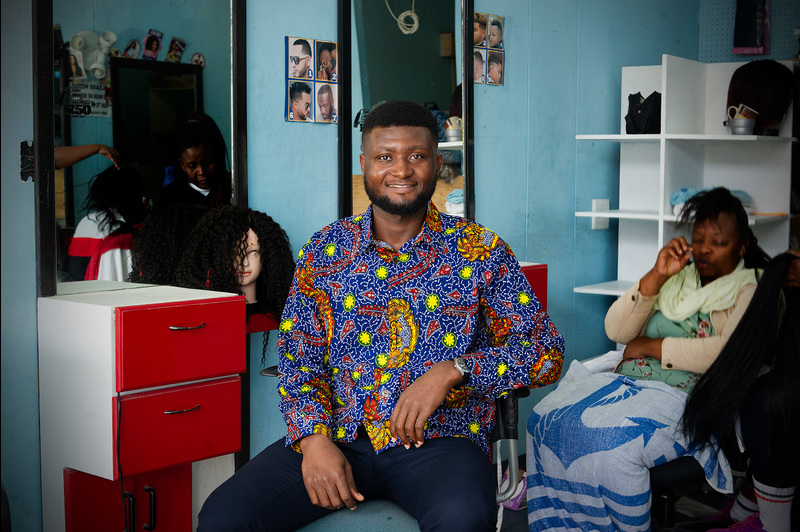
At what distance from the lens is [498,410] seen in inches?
74.4

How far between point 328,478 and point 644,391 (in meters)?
1.35

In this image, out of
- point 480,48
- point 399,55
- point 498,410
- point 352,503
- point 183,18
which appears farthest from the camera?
point 480,48

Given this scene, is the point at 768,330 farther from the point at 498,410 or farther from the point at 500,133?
the point at 500,133

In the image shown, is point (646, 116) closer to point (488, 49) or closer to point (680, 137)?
point (680, 137)

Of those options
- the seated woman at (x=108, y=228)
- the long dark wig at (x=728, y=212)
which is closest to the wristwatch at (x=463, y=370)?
the seated woman at (x=108, y=228)

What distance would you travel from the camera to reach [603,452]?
245 centimetres

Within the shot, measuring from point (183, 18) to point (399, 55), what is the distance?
0.94 m

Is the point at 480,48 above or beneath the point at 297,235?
above

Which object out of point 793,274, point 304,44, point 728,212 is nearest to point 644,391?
point 793,274

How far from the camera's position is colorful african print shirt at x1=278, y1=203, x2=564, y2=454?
1812mm

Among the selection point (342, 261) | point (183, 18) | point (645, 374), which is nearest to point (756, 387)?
point (645, 374)

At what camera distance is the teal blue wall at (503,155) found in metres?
2.34

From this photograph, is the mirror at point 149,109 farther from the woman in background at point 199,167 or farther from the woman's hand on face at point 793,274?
the woman's hand on face at point 793,274

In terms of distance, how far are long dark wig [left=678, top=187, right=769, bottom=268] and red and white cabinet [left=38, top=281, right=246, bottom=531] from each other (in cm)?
162
